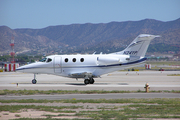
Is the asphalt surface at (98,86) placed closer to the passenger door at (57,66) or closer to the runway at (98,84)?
the runway at (98,84)

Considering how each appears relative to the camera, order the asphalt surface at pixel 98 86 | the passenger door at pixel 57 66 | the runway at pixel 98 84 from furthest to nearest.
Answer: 1. the passenger door at pixel 57 66
2. the runway at pixel 98 84
3. the asphalt surface at pixel 98 86

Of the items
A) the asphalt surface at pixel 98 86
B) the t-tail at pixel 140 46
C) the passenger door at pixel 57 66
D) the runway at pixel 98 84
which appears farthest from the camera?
the passenger door at pixel 57 66

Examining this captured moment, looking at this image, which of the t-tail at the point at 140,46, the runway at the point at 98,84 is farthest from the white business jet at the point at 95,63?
the runway at the point at 98,84

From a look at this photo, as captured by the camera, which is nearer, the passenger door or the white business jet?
the white business jet

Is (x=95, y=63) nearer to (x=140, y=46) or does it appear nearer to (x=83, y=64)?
(x=83, y=64)

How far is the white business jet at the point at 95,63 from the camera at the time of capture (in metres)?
32.8

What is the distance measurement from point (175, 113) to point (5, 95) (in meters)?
15.3

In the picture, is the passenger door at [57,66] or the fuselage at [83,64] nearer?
the fuselage at [83,64]

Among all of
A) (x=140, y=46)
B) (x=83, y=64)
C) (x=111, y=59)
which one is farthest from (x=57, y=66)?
(x=140, y=46)

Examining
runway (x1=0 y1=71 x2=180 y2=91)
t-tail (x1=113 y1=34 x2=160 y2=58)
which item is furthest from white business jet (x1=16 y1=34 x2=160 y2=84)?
runway (x1=0 y1=71 x2=180 y2=91)

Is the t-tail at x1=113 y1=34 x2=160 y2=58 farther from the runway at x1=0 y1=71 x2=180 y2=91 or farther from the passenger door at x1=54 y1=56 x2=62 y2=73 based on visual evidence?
the passenger door at x1=54 y1=56 x2=62 y2=73

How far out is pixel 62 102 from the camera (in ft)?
62.0

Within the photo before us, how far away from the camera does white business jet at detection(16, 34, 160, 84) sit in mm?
32844

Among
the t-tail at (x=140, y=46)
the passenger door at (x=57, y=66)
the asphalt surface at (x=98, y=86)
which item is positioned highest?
the t-tail at (x=140, y=46)
